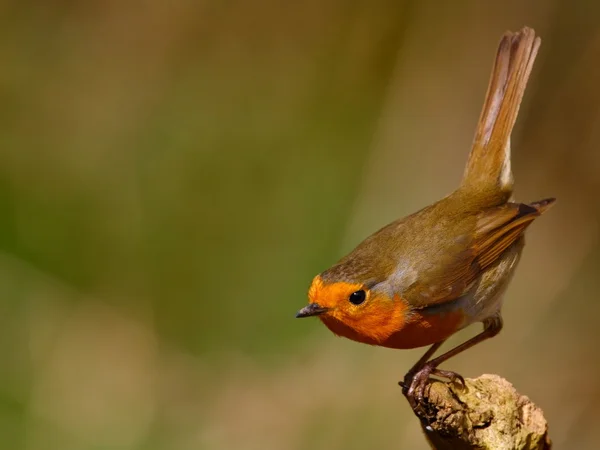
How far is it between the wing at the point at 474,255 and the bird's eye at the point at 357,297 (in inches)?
8.2

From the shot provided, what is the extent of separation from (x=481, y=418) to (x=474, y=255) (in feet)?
3.34

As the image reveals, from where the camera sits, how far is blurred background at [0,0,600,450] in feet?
17.3

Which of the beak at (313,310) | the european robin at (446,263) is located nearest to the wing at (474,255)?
the european robin at (446,263)

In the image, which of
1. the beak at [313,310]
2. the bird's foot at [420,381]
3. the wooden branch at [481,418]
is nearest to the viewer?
the wooden branch at [481,418]

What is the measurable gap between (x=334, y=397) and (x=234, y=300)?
1.02 metres

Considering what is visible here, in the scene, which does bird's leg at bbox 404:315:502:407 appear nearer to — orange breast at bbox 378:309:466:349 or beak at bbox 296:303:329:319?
orange breast at bbox 378:309:466:349

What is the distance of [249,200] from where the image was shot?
236 inches

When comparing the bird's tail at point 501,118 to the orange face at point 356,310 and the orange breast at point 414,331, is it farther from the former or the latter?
the orange face at point 356,310

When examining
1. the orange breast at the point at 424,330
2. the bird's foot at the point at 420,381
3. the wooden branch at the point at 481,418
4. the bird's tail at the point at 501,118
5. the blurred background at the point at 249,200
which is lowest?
the wooden branch at the point at 481,418

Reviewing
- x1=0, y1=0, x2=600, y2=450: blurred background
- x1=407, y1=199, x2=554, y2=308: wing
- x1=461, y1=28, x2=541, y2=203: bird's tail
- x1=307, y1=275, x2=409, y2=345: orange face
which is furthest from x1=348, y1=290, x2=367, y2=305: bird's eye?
x1=0, y1=0, x2=600, y2=450: blurred background

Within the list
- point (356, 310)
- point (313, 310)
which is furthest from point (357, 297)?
point (313, 310)

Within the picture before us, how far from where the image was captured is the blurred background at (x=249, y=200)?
526cm

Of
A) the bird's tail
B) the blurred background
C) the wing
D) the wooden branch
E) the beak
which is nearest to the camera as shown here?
the wooden branch

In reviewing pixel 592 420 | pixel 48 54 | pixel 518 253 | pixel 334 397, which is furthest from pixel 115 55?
pixel 592 420
